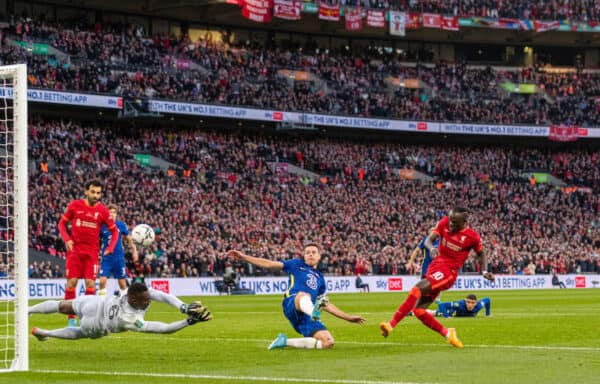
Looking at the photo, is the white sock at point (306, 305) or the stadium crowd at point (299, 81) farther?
the stadium crowd at point (299, 81)

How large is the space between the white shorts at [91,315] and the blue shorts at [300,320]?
2680 millimetres

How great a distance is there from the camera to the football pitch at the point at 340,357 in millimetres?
11625

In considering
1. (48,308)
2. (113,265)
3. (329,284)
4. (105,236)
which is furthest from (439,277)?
(329,284)

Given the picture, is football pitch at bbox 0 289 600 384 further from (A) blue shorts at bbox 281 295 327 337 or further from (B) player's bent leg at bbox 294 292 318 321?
(B) player's bent leg at bbox 294 292 318 321

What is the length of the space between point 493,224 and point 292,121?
1331 centimetres

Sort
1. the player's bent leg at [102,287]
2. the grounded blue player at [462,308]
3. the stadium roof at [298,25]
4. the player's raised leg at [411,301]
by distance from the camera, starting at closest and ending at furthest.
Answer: the player's raised leg at [411,301] < the player's bent leg at [102,287] < the grounded blue player at [462,308] < the stadium roof at [298,25]

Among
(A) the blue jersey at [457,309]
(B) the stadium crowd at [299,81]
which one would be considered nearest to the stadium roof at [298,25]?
(B) the stadium crowd at [299,81]

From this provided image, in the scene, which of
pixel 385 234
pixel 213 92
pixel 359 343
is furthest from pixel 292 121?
pixel 359 343

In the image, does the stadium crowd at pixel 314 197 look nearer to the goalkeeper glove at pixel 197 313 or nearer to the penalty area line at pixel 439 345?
the penalty area line at pixel 439 345

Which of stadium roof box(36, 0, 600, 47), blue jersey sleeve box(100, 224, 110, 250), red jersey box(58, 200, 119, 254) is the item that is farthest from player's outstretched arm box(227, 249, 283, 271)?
stadium roof box(36, 0, 600, 47)

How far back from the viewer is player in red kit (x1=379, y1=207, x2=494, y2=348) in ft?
49.8

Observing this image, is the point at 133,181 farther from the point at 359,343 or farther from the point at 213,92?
the point at 359,343

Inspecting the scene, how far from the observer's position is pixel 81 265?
18625 millimetres

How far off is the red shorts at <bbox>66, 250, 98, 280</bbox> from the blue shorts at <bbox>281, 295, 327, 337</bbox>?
500cm
